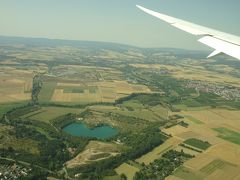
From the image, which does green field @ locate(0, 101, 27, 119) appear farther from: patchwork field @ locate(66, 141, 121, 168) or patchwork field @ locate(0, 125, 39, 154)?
patchwork field @ locate(66, 141, 121, 168)

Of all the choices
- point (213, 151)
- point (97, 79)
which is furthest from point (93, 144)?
point (97, 79)

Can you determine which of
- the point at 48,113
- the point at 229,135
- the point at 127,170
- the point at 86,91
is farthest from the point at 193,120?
the point at 86,91

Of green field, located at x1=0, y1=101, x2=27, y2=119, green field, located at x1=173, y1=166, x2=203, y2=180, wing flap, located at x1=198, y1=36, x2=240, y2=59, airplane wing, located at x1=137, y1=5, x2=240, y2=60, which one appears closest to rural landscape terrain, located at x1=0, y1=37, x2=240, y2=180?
green field, located at x1=173, y1=166, x2=203, y2=180

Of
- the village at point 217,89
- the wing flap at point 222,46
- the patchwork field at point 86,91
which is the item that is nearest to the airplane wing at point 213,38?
the wing flap at point 222,46

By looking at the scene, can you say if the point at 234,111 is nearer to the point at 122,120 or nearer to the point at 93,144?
the point at 122,120

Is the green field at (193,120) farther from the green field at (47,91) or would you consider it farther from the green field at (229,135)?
the green field at (47,91)

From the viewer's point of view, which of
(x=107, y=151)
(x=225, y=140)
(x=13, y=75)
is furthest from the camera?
A: (x=13, y=75)
